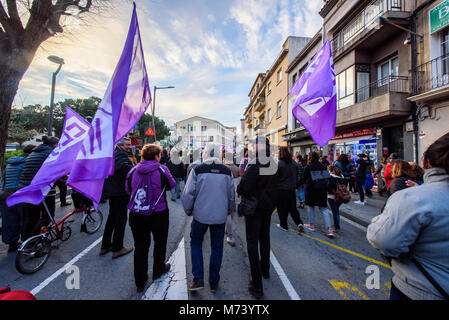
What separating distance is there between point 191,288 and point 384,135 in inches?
431

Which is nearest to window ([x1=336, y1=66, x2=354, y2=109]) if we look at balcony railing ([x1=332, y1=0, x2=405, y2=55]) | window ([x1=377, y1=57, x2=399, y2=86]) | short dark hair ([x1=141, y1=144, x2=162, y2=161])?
window ([x1=377, y1=57, x2=399, y2=86])

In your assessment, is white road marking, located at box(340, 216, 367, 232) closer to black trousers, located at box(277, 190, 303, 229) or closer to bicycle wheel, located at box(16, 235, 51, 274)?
black trousers, located at box(277, 190, 303, 229)

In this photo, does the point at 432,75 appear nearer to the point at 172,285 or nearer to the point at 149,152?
the point at 149,152

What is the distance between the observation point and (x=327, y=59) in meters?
4.73

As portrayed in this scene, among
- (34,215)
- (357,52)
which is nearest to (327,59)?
(34,215)

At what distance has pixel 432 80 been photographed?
7418 millimetres

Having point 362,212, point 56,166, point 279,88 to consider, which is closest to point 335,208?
point 362,212

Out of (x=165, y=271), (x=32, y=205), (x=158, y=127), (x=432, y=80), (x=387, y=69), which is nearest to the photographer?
(x=165, y=271)

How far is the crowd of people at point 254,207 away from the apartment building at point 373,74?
6.44 meters

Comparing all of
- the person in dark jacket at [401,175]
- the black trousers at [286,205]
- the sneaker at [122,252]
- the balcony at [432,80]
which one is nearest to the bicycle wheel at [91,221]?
the sneaker at [122,252]

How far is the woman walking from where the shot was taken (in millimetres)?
2568

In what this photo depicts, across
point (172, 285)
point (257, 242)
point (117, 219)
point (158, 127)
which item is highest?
point (158, 127)

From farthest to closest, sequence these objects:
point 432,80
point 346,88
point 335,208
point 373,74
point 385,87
→ point 346,88 < point 373,74 < point 385,87 < point 432,80 < point 335,208

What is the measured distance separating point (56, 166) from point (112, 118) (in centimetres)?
126
